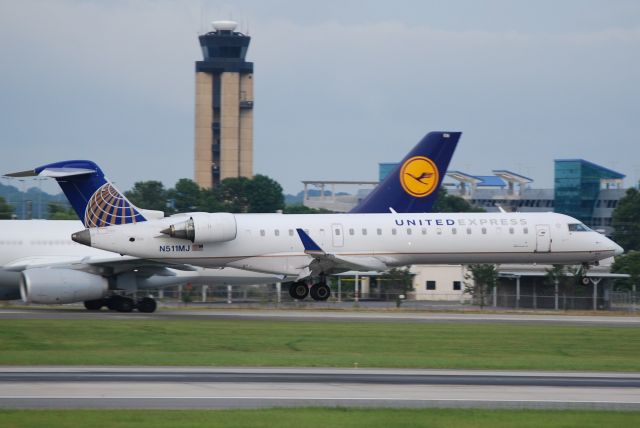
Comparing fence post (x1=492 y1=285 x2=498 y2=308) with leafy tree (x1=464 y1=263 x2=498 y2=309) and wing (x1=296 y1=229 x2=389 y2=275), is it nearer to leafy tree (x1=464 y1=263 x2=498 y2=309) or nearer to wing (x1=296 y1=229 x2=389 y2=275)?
leafy tree (x1=464 y1=263 x2=498 y2=309)

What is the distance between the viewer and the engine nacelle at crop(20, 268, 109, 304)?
154 feet

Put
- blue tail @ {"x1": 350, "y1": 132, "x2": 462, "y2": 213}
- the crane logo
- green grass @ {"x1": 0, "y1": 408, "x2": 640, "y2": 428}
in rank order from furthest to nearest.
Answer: the crane logo, blue tail @ {"x1": 350, "y1": 132, "x2": 462, "y2": 213}, green grass @ {"x1": 0, "y1": 408, "x2": 640, "y2": 428}

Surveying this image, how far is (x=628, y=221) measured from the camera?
137 meters

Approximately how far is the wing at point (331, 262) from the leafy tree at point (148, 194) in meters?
103

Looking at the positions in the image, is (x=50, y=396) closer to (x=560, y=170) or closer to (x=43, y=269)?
(x=43, y=269)

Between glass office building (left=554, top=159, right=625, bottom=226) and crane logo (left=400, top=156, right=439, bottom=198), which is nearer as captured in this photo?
crane logo (left=400, top=156, right=439, bottom=198)

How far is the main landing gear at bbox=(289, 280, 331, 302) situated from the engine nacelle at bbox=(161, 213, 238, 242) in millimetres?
3723

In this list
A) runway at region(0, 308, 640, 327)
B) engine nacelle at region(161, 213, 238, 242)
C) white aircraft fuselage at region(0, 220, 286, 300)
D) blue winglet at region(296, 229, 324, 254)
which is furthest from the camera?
white aircraft fuselage at region(0, 220, 286, 300)

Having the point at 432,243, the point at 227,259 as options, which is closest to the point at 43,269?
the point at 227,259

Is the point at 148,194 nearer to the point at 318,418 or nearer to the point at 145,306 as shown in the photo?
the point at 145,306

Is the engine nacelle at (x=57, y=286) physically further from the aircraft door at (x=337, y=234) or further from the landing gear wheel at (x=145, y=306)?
the aircraft door at (x=337, y=234)

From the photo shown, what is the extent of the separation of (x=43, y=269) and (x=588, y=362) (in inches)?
989

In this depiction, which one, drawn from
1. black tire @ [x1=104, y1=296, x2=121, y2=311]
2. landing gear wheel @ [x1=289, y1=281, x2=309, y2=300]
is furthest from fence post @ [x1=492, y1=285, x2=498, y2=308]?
black tire @ [x1=104, y1=296, x2=121, y2=311]

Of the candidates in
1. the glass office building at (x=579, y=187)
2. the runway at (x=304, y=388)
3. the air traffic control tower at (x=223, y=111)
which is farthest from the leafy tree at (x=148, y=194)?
the runway at (x=304, y=388)
